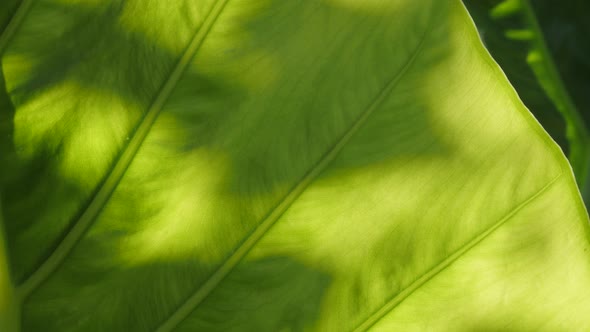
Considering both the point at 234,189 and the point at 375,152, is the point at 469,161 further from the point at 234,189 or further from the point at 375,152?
the point at 234,189

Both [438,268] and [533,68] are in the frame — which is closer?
[438,268]

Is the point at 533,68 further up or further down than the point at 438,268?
further up

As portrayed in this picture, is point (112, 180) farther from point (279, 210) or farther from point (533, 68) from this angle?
point (533, 68)

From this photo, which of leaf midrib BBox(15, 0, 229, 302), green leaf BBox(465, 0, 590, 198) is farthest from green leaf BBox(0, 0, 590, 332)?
green leaf BBox(465, 0, 590, 198)

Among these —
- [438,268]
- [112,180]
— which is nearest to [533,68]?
[438,268]

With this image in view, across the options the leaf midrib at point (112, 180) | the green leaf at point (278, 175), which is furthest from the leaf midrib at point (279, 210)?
the leaf midrib at point (112, 180)

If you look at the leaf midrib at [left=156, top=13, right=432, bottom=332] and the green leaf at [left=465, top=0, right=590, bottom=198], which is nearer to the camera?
the leaf midrib at [left=156, top=13, right=432, bottom=332]

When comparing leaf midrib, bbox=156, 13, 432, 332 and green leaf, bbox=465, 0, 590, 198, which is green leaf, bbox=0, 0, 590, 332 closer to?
leaf midrib, bbox=156, 13, 432, 332

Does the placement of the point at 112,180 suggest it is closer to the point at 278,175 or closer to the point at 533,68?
the point at 278,175
